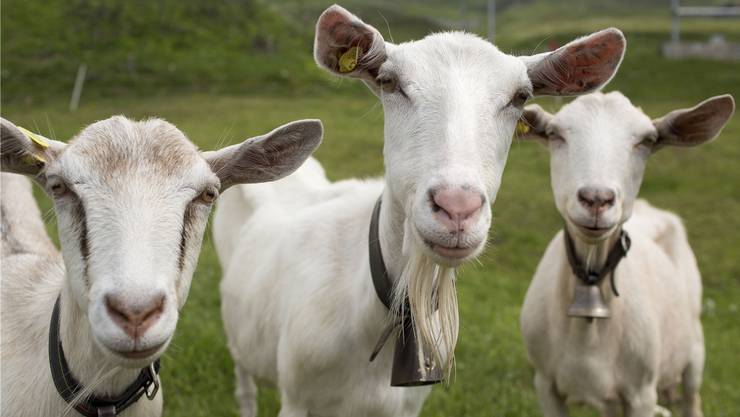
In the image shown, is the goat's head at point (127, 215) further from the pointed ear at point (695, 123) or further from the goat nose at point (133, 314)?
the pointed ear at point (695, 123)

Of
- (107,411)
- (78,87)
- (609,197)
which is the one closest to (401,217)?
(609,197)

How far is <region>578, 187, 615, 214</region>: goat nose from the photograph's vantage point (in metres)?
3.60

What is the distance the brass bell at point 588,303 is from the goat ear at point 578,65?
127 centimetres

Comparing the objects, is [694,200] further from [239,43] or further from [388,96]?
[239,43]

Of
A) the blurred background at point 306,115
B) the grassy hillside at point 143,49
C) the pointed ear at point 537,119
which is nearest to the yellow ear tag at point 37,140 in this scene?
the blurred background at point 306,115

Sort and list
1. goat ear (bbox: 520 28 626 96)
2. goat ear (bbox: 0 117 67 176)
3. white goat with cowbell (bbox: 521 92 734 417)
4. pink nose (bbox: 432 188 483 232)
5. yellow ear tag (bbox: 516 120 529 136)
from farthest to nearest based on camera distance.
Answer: white goat with cowbell (bbox: 521 92 734 417)
yellow ear tag (bbox: 516 120 529 136)
goat ear (bbox: 520 28 626 96)
goat ear (bbox: 0 117 67 176)
pink nose (bbox: 432 188 483 232)

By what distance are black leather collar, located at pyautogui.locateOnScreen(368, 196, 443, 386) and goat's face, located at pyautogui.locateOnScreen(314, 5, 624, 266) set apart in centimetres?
28

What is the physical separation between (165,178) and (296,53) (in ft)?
77.2

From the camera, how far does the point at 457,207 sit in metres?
2.34

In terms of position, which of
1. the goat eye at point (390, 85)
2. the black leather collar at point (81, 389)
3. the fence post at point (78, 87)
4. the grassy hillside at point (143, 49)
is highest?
the grassy hillside at point (143, 49)

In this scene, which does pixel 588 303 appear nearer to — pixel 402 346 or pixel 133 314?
pixel 402 346

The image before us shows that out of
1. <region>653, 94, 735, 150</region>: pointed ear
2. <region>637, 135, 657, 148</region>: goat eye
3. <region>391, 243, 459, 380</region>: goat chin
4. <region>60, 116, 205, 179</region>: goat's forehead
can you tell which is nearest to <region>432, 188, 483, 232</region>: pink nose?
<region>391, 243, 459, 380</region>: goat chin

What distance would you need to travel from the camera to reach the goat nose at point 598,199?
142 inches

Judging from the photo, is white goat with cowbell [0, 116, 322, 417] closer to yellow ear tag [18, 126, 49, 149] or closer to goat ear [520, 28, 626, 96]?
yellow ear tag [18, 126, 49, 149]
